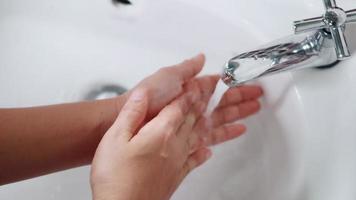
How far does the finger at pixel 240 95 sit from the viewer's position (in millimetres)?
578

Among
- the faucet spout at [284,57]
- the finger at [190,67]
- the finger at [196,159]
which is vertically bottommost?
the finger at [196,159]

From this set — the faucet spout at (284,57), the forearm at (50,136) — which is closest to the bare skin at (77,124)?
the forearm at (50,136)

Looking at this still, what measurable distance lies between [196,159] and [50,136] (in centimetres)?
20

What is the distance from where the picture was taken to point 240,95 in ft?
1.96

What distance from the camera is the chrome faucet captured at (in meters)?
0.41

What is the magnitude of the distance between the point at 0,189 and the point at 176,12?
15.6 inches

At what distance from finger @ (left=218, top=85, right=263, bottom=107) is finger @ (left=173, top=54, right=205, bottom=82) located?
0.20ft

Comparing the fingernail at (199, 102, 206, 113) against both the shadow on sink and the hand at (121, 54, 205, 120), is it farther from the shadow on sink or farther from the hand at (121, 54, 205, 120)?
the shadow on sink

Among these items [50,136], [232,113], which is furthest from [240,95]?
[50,136]

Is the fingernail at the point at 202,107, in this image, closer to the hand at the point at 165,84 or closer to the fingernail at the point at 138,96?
the hand at the point at 165,84

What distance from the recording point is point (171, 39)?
0.66 metres

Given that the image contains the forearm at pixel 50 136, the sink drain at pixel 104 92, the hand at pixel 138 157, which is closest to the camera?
the hand at pixel 138 157

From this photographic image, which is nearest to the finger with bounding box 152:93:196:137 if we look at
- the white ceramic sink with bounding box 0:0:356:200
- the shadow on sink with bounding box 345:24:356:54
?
the white ceramic sink with bounding box 0:0:356:200

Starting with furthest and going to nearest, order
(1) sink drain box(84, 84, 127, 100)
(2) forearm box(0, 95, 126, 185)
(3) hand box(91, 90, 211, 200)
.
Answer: (1) sink drain box(84, 84, 127, 100), (2) forearm box(0, 95, 126, 185), (3) hand box(91, 90, 211, 200)
